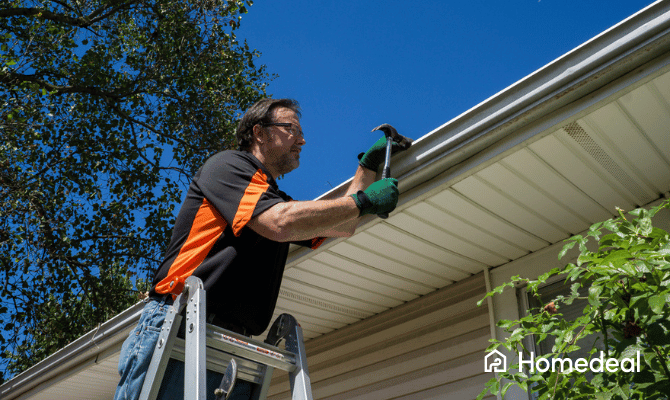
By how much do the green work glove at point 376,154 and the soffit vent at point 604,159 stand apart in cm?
78

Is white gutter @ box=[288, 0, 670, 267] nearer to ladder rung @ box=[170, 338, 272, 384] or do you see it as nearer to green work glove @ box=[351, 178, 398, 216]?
green work glove @ box=[351, 178, 398, 216]

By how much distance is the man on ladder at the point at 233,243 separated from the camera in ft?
6.60

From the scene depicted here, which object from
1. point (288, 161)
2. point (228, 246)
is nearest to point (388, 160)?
point (288, 161)

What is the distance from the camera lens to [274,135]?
2.67 meters

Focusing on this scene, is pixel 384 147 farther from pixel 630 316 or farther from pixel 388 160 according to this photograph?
pixel 630 316

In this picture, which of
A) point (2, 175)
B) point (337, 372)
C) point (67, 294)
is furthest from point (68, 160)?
point (337, 372)

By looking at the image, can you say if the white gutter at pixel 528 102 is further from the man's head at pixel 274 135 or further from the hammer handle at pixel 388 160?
the man's head at pixel 274 135

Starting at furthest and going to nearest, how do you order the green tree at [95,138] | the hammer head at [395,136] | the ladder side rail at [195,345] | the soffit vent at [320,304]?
1. the green tree at [95,138]
2. the soffit vent at [320,304]
3. the hammer head at [395,136]
4. the ladder side rail at [195,345]

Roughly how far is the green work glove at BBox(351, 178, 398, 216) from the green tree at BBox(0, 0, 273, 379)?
8.93 m

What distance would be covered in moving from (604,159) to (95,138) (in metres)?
11.1

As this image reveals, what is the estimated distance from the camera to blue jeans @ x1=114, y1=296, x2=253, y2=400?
1.94 metres

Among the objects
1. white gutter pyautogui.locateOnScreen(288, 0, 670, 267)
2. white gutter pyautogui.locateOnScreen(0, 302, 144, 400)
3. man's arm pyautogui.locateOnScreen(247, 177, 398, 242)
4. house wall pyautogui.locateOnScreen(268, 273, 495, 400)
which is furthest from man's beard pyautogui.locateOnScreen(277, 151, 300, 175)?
white gutter pyautogui.locateOnScreen(0, 302, 144, 400)

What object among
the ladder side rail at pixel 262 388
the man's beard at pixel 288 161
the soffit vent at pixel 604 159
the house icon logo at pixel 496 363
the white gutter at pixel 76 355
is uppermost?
the soffit vent at pixel 604 159

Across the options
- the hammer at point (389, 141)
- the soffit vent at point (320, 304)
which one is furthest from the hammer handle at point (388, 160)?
the soffit vent at point (320, 304)
